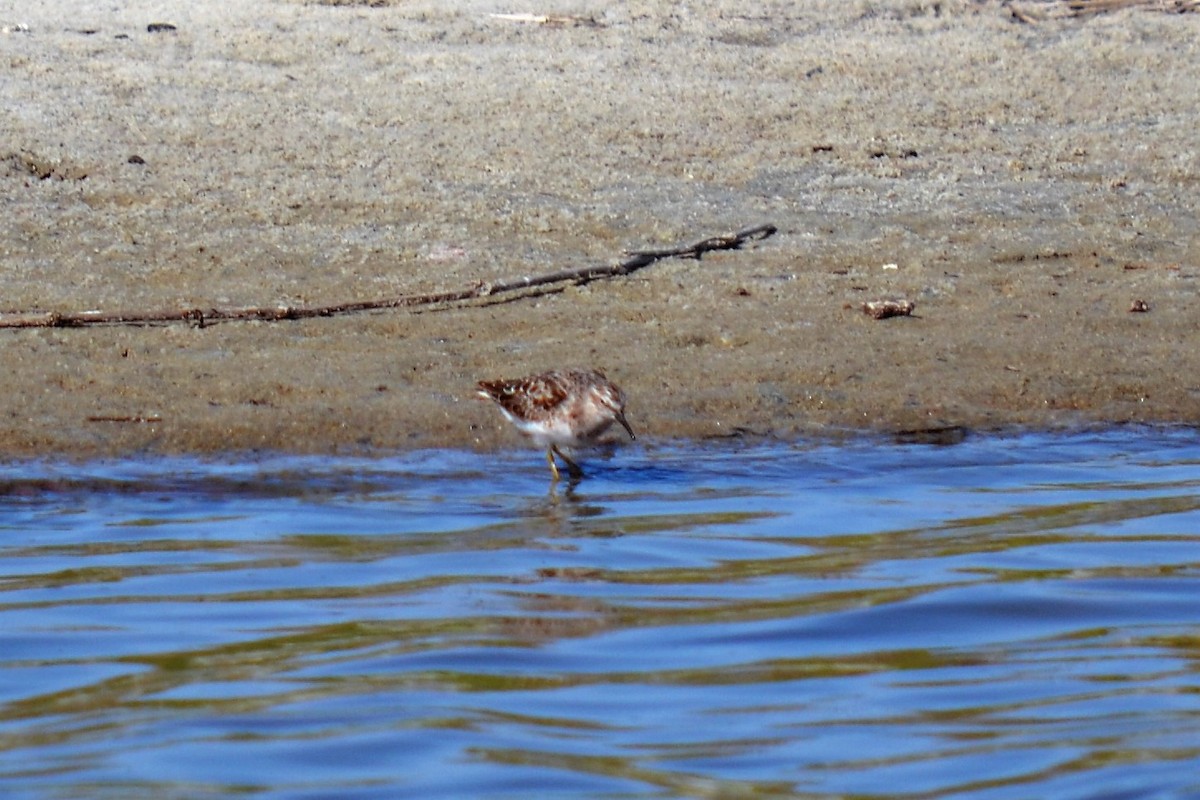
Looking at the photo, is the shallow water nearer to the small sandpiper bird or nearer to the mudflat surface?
the small sandpiper bird

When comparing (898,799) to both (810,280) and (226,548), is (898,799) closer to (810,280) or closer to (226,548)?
(226,548)

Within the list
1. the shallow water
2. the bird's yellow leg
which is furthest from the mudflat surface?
the shallow water

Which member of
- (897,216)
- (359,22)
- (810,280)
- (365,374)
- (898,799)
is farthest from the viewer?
(359,22)

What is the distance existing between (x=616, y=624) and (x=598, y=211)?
18.9 feet

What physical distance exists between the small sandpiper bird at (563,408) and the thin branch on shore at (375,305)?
1.57 meters

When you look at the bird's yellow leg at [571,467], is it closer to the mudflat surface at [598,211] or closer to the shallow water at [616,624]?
the shallow water at [616,624]

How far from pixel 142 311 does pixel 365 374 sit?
1.36m

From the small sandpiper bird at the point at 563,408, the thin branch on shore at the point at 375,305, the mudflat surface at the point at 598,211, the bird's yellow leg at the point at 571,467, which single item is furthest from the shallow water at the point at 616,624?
the thin branch on shore at the point at 375,305

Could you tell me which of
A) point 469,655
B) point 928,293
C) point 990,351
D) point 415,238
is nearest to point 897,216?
point 928,293

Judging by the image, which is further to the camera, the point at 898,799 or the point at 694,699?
the point at 694,699

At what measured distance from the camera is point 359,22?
600 inches

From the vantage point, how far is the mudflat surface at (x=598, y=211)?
10242mm

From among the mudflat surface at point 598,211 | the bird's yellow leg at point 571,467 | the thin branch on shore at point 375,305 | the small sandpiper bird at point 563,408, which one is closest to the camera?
the small sandpiper bird at point 563,408

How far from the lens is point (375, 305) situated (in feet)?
36.0
